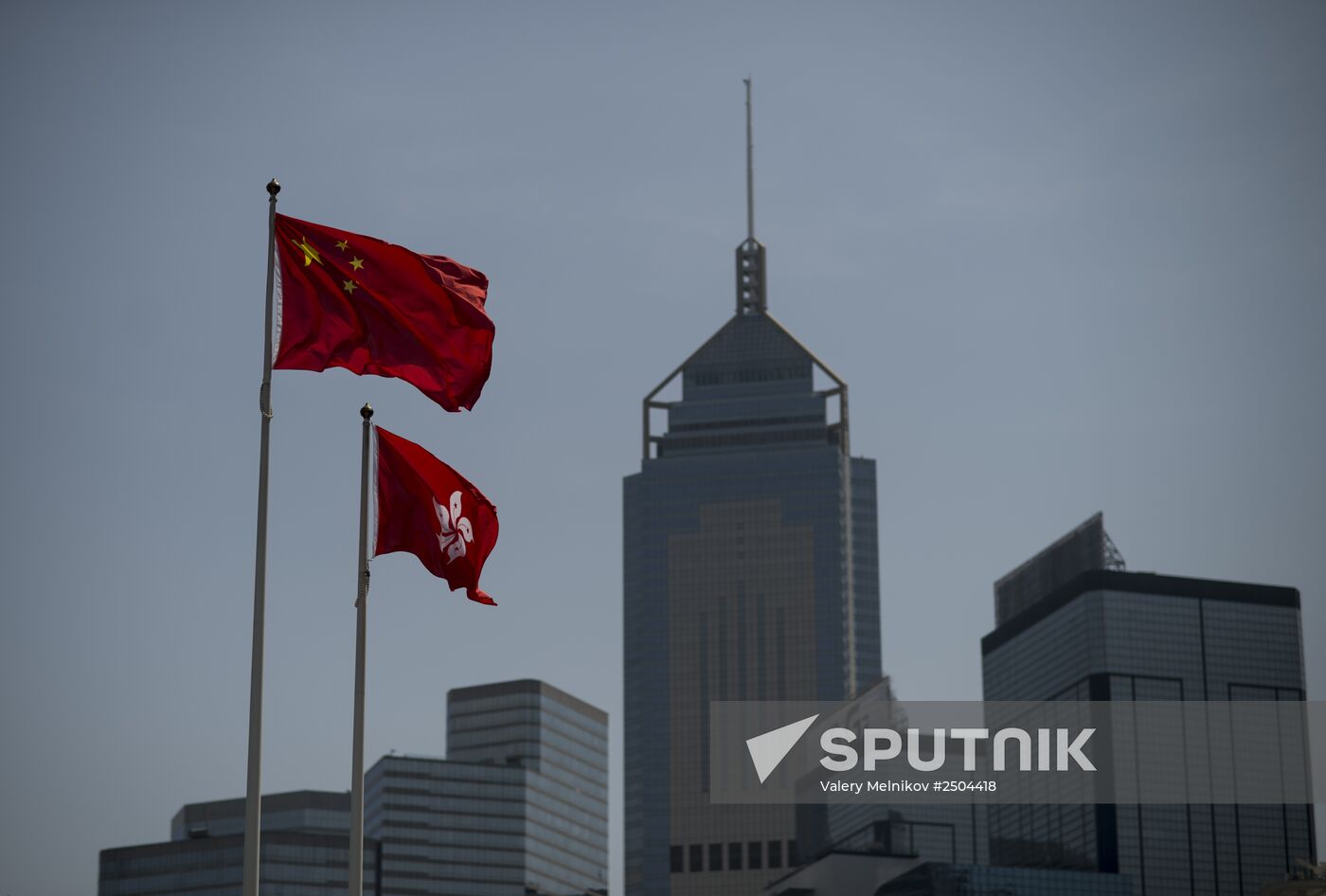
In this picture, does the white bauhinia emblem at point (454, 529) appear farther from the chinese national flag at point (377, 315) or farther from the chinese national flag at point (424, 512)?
the chinese national flag at point (377, 315)

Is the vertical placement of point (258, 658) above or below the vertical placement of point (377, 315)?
below

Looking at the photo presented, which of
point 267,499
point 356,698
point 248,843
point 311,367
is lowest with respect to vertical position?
point 248,843

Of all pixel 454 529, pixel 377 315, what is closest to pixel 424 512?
pixel 454 529

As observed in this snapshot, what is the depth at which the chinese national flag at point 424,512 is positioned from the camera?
45.3m

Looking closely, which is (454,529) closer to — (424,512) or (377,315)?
(424,512)

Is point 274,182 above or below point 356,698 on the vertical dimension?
above

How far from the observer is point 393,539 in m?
45.4

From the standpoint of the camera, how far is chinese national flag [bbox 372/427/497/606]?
45.3 metres

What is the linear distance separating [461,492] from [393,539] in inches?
66.5

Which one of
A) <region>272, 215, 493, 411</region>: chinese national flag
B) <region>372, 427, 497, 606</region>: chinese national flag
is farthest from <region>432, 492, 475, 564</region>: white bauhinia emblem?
<region>272, 215, 493, 411</region>: chinese national flag

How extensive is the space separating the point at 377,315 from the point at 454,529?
498 cm

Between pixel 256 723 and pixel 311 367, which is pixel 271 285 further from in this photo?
pixel 256 723

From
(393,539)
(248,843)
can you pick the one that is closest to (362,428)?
(393,539)

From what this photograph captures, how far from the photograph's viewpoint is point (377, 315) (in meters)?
43.1
